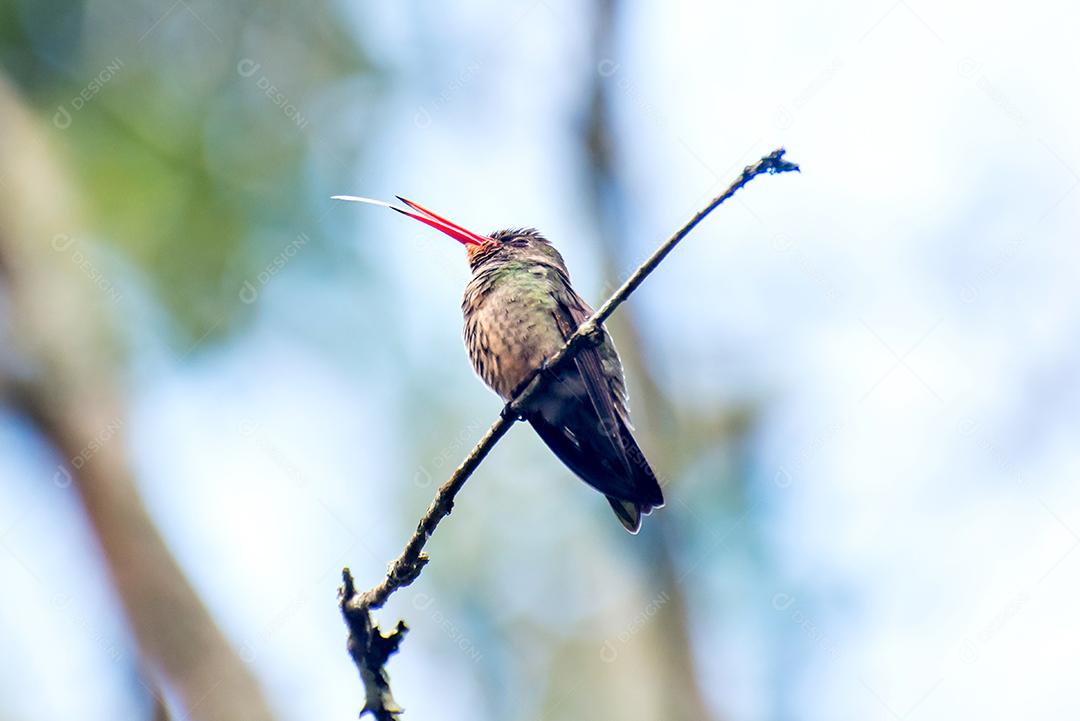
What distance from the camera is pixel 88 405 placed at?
539cm

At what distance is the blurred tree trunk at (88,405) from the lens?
4836 millimetres

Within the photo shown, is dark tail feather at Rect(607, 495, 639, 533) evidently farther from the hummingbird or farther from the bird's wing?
the bird's wing

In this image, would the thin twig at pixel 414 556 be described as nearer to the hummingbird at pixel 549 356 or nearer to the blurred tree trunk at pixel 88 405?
the hummingbird at pixel 549 356

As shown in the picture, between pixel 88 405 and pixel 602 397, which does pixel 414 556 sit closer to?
pixel 602 397

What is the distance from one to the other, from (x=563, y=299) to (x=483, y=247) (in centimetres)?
89

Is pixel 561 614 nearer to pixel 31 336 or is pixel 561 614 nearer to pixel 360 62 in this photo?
pixel 31 336

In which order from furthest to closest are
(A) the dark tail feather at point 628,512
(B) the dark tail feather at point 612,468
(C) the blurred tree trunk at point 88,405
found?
(C) the blurred tree trunk at point 88,405 < (A) the dark tail feather at point 628,512 < (B) the dark tail feather at point 612,468

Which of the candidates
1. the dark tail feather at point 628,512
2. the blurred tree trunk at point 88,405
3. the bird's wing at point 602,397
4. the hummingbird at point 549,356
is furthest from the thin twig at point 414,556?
the blurred tree trunk at point 88,405

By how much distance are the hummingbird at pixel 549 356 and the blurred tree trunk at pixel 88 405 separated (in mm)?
1913

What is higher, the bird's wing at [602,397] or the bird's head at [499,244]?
the bird's head at [499,244]

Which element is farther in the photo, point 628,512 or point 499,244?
point 499,244

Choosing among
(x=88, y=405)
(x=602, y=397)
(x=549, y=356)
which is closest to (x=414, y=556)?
(x=602, y=397)

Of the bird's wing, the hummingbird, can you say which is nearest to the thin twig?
the hummingbird

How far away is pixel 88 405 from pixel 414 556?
11.4 feet
